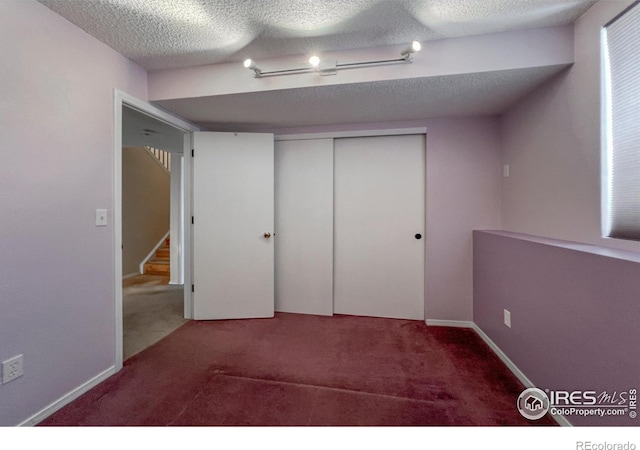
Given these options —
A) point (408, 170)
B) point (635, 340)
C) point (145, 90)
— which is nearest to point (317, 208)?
point (408, 170)

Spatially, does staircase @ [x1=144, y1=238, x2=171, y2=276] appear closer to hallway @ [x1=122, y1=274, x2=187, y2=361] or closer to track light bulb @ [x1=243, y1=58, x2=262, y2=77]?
hallway @ [x1=122, y1=274, x2=187, y2=361]

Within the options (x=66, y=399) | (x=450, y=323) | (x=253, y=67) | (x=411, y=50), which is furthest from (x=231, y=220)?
(x=450, y=323)

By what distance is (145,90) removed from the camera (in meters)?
2.14

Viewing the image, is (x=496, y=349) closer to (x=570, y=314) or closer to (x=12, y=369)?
(x=570, y=314)

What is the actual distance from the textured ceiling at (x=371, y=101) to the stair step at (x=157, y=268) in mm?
3508

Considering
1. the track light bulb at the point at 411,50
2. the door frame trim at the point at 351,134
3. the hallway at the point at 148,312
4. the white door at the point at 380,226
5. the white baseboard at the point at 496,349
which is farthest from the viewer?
the white door at the point at 380,226

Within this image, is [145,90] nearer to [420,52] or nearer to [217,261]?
[217,261]

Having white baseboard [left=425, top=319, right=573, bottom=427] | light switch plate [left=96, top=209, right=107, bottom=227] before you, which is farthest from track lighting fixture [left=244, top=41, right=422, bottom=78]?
white baseboard [left=425, top=319, right=573, bottom=427]

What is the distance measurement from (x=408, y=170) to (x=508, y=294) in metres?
1.48

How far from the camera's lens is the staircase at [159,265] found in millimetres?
5055

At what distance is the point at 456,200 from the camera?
2.59 metres

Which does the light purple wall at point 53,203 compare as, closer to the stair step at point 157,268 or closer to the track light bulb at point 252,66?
the track light bulb at point 252,66

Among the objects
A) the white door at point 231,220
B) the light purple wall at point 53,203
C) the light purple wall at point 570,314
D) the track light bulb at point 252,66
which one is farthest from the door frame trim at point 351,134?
the light purple wall at point 53,203

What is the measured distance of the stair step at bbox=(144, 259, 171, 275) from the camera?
505 centimetres
